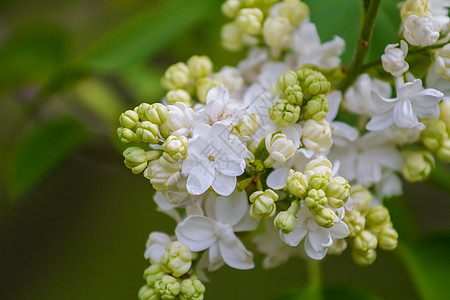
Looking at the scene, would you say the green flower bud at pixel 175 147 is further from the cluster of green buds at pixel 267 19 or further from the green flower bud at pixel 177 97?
the cluster of green buds at pixel 267 19

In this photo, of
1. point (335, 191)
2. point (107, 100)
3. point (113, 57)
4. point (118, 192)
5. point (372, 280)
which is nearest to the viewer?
point (335, 191)

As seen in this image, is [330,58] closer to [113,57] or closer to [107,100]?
[113,57]

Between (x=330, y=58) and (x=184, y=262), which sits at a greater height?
(x=330, y=58)

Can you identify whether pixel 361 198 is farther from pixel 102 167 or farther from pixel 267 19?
pixel 102 167

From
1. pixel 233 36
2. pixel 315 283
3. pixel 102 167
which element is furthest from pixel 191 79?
pixel 102 167

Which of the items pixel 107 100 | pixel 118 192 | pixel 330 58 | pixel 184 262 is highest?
pixel 330 58

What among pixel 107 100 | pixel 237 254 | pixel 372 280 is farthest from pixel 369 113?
pixel 372 280
